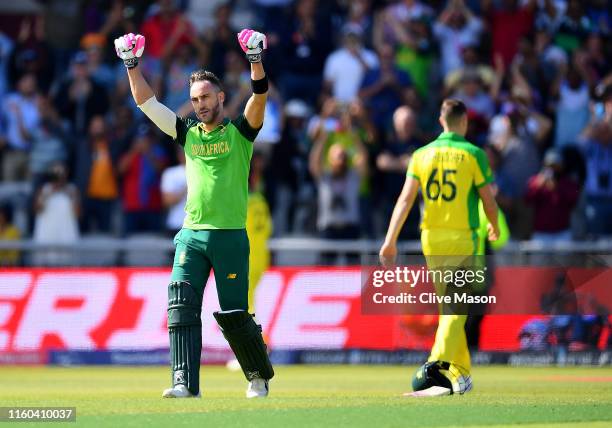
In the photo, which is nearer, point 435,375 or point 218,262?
point 218,262

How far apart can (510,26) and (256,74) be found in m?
13.1

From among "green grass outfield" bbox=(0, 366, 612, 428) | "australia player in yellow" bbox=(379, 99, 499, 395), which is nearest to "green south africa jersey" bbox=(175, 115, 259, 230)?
"green grass outfield" bbox=(0, 366, 612, 428)

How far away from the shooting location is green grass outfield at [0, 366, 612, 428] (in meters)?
9.83

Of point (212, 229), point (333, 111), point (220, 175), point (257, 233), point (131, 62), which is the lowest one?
point (212, 229)

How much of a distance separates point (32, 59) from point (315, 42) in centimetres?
499

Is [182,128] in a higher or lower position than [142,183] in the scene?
lower

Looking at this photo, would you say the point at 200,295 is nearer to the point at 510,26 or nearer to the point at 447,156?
the point at 447,156

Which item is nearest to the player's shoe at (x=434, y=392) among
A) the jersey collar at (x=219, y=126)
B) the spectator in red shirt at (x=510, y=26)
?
the jersey collar at (x=219, y=126)

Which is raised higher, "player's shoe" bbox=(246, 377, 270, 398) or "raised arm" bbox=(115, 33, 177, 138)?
"raised arm" bbox=(115, 33, 177, 138)

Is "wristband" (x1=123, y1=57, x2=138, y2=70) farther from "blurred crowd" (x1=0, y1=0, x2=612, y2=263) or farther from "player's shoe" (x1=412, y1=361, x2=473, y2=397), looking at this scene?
"blurred crowd" (x1=0, y1=0, x2=612, y2=263)

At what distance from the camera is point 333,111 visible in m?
21.3

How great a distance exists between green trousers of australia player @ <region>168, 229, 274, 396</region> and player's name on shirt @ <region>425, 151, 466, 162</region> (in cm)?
204

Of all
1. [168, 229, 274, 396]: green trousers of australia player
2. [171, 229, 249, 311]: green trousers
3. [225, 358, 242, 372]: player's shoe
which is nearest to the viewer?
[168, 229, 274, 396]: green trousers of australia player

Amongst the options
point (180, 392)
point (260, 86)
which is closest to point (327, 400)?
point (180, 392)
